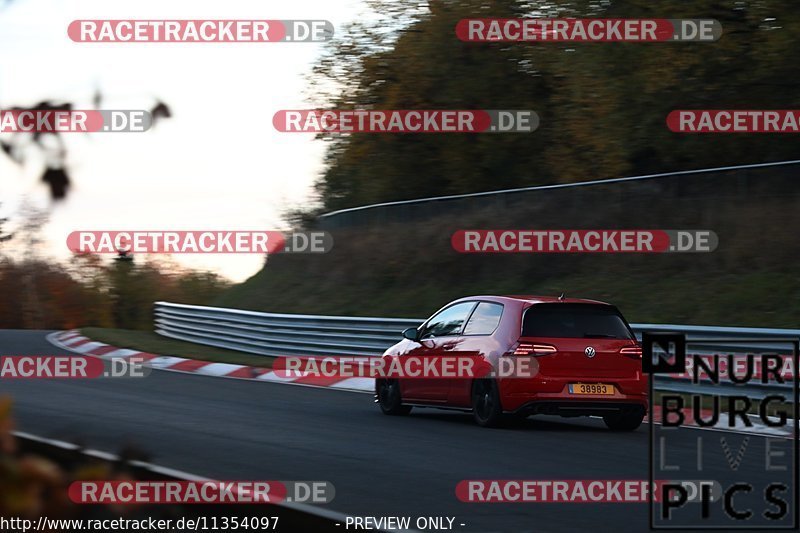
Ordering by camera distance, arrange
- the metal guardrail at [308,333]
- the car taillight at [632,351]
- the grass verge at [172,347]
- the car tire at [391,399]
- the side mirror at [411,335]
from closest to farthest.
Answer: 1. the car taillight at [632,351]
2. the side mirror at [411,335]
3. the car tire at [391,399]
4. the metal guardrail at [308,333]
5. the grass verge at [172,347]

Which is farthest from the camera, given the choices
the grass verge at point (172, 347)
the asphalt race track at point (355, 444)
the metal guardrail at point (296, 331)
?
the grass verge at point (172, 347)

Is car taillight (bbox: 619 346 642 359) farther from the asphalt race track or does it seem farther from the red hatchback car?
the asphalt race track

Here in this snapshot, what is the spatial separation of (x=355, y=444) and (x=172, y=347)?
1574 centimetres

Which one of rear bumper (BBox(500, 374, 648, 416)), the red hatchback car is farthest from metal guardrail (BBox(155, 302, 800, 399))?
rear bumper (BBox(500, 374, 648, 416))

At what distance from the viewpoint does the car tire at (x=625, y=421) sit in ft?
43.3

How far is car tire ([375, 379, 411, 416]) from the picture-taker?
47.8ft

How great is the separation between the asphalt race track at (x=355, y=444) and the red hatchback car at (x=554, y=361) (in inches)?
10.4

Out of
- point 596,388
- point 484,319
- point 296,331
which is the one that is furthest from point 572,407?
point 296,331

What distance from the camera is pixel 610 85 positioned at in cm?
2559

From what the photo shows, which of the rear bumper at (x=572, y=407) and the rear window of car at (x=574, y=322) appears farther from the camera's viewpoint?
the rear window of car at (x=574, y=322)

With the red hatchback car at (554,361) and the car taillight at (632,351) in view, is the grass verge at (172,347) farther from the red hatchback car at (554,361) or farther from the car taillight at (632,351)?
the car taillight at (632,351)

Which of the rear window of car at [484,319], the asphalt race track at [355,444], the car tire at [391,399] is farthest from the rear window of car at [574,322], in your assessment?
the car tire at [391,399]

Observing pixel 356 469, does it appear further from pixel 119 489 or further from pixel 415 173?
pixel 415 173

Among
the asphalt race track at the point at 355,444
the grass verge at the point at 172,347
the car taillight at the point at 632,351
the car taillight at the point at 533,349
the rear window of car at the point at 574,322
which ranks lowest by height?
the grass verge at the point at 172,347
